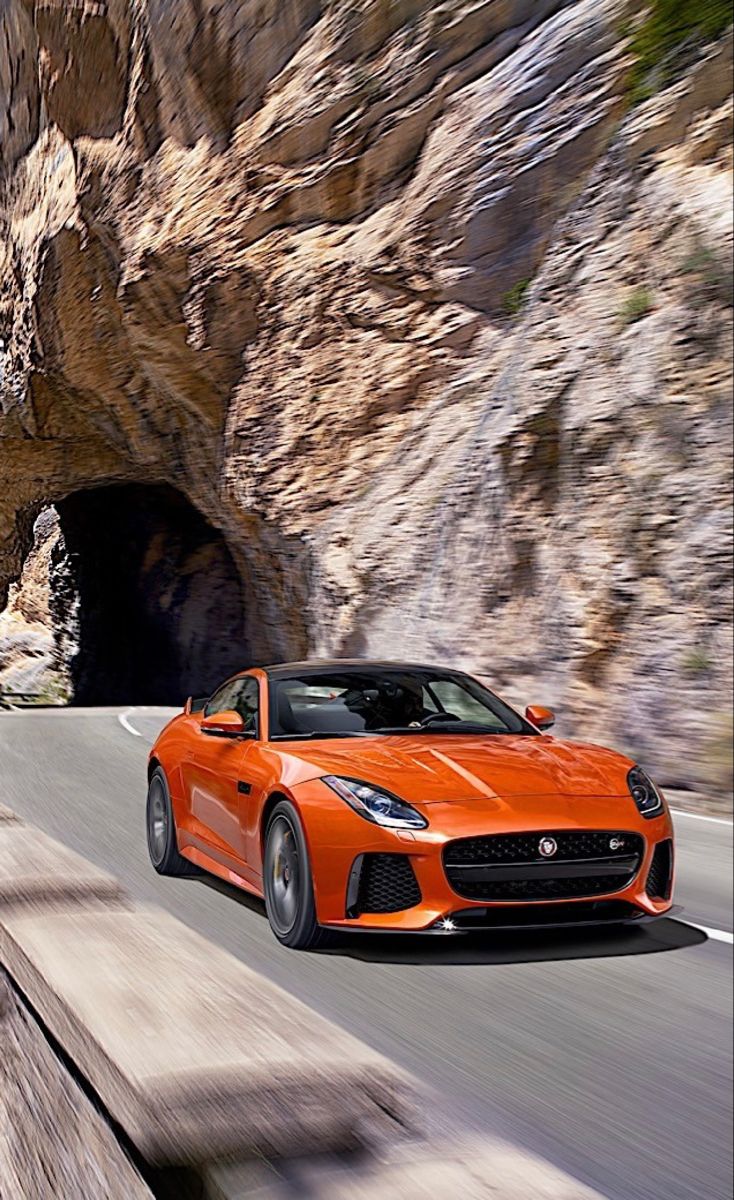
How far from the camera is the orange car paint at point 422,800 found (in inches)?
194

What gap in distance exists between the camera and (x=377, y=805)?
5.04m

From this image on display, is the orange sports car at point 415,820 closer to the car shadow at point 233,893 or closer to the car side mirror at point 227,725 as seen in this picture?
the car side mirror at point 227,725

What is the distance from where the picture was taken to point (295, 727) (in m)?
6.14

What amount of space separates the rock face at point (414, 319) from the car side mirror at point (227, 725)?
520 cm

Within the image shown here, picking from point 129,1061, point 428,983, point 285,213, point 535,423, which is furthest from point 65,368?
point 129,1061

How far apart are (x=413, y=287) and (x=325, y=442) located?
3215 mm

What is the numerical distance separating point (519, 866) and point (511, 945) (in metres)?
0.49

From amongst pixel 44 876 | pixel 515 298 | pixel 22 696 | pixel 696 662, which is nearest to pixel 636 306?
pixel 515 298

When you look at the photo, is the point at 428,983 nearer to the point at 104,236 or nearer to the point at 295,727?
the point at 295,727

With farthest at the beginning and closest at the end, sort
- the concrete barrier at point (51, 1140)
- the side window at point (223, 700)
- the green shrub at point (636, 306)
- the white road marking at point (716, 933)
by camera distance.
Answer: the green shrub at point (636, 306)
the side window at point (223, 700)
the white road marking at point (716, 933)
the concrete barrier at point (51, 1140)

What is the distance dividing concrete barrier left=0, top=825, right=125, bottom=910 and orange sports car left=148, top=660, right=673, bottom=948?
816mm

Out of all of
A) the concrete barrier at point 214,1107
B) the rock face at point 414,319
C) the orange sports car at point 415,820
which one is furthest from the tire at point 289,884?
the rock face at point 414,319

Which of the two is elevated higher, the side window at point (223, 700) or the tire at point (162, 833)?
the side window at point (223, 700)

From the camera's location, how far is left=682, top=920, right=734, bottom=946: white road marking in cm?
550
